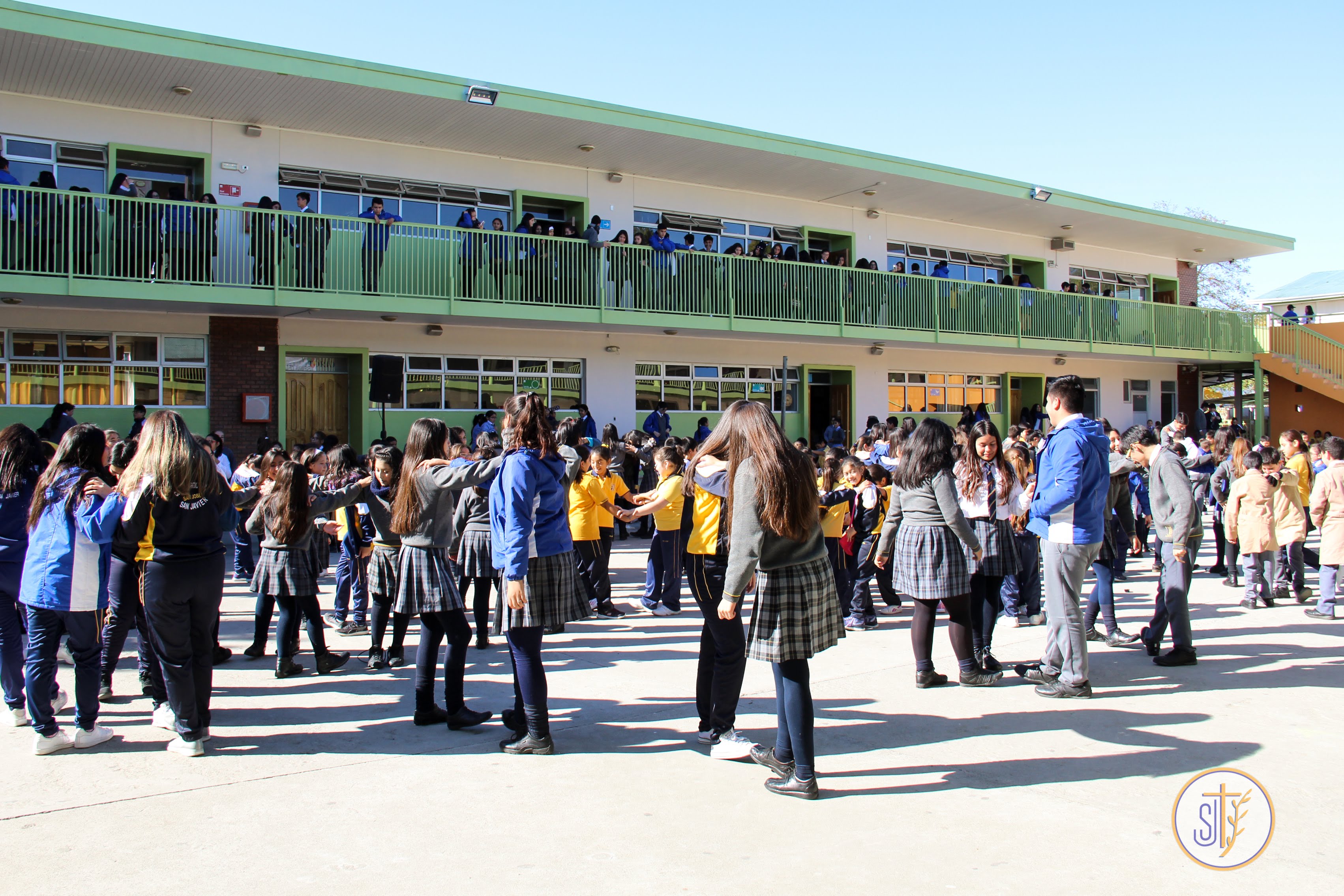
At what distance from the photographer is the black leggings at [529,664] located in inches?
194

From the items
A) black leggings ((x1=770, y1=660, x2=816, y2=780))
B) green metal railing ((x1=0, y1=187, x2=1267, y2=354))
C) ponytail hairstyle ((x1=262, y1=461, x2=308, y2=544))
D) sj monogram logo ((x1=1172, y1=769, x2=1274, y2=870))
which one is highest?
green metal railing ((x1=0, y1=187, x2=1267, y2=354))

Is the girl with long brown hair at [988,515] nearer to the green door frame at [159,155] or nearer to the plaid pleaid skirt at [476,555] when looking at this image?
the plaid pleaid skirt at [476,555]

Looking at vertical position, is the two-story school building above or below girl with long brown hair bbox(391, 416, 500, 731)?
above

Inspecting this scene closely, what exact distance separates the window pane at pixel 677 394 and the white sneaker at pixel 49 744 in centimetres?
1563

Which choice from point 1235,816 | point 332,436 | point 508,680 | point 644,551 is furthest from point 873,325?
point 1235,816

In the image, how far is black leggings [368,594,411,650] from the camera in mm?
6871

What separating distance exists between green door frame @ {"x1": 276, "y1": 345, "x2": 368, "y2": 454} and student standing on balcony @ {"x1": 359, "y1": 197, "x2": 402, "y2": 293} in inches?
71.7

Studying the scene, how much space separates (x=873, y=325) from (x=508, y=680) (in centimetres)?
1569

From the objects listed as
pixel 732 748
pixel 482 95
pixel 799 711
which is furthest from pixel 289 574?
pixel 482 95

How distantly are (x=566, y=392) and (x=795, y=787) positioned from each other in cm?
1500

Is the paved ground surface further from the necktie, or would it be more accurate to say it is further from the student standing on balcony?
the student standing on balcony

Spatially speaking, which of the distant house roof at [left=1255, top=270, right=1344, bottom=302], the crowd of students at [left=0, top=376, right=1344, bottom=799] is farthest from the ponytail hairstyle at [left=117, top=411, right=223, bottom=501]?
the distant house roof at [left=1255, top=270, right=1344, bottom=302]

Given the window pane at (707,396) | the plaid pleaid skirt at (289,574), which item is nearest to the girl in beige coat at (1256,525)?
the plaid pleaid skirt at (289,574)

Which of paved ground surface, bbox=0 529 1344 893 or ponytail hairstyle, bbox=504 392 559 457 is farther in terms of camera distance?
ponytail hairstyle, bbox=504 392 559 457
